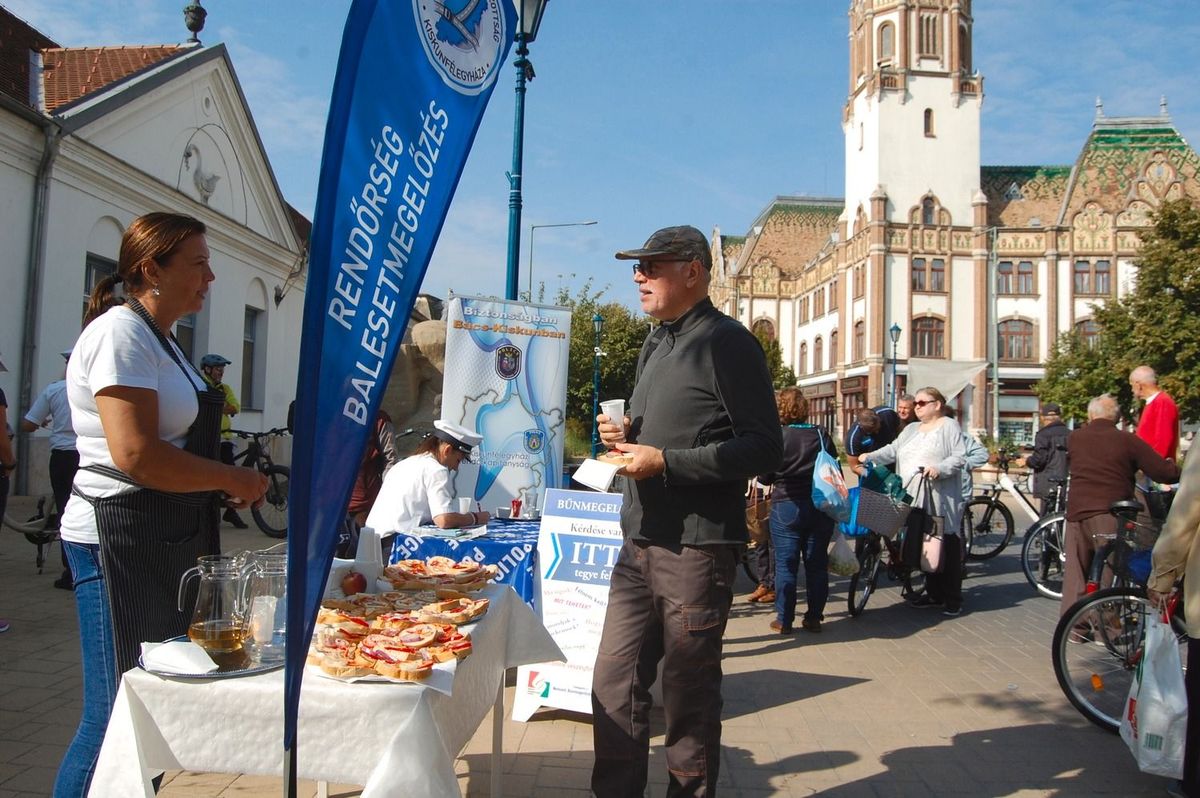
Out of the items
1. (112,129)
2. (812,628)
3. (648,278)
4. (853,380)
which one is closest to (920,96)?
(853,380)

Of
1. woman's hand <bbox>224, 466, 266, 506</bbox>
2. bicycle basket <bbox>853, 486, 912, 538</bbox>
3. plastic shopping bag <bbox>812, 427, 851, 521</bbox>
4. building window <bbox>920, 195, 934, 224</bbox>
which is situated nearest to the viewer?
woman's hand <bbox>224, 466, 266, 506</bbox>

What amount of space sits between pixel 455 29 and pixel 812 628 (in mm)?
6027

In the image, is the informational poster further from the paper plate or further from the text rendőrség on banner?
the text rendőrség on banner

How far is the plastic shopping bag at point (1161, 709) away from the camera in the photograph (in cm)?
357

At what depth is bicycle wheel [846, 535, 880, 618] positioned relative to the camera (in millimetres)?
7652

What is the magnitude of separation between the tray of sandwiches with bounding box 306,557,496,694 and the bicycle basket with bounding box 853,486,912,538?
4867 millimetres

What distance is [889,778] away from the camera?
4.02 metres

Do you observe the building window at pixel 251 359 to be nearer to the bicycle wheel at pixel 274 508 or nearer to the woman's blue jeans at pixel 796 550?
the bicycle wheel at pixel 274 508

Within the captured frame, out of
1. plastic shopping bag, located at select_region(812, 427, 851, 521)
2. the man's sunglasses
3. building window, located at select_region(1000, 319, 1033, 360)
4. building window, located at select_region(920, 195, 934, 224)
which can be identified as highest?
building window, located at select_region(920, 195, 934, 224)

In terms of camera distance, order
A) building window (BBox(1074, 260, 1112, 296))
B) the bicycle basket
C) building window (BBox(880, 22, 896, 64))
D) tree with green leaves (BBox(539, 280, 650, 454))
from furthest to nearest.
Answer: building window (BBox(880, 22, 896, 64)) → building window (BBox(1074, 260, 1112, 296)) → tree with green leaves (BBox(539, 280, 650, 454)) → the bicycle basket

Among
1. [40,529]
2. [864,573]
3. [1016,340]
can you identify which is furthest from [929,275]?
[40,529]

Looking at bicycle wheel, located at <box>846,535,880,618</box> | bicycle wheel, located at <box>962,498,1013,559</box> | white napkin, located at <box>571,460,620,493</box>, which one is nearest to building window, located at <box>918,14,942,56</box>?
bicycle wheel, located at <box>962,498,1013,559</box>

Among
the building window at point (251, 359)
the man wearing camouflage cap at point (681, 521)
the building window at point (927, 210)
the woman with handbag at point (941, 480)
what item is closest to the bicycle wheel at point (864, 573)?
the woman with handbag at point (941, 480)

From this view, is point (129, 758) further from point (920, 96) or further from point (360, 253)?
point (920, 96)
